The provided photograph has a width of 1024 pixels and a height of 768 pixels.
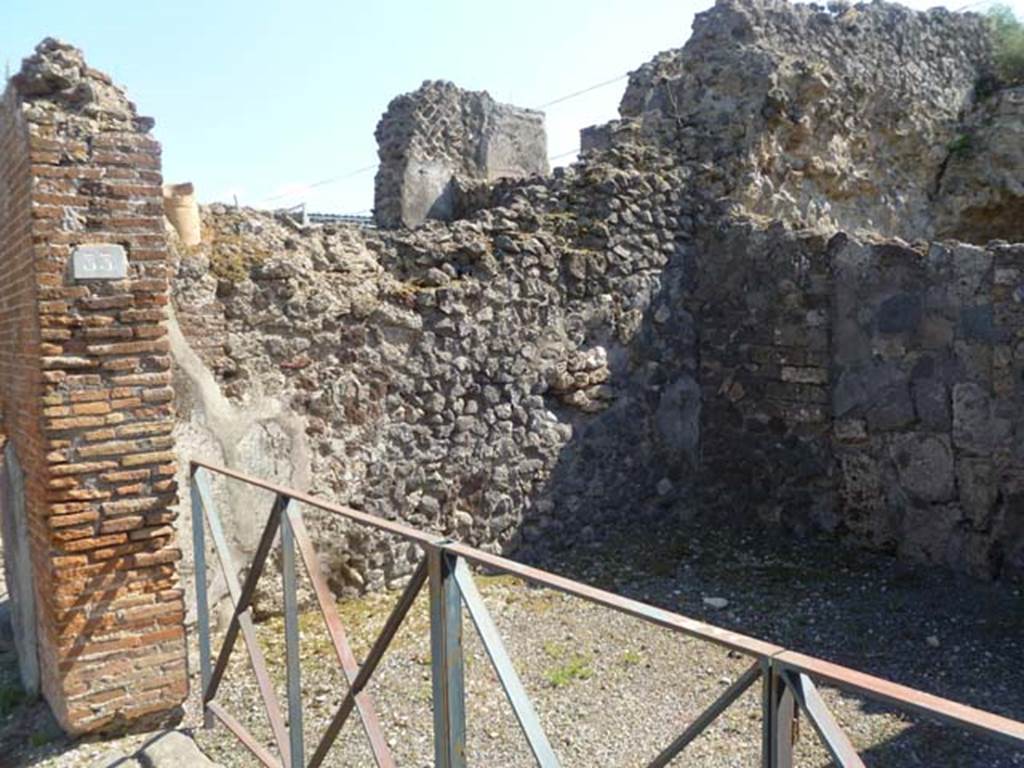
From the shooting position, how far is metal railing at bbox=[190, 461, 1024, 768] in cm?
138

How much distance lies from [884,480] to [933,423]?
19.3 inches

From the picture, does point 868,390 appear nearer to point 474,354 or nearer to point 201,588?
point 474,354

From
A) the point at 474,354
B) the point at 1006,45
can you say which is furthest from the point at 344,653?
the point at 1006,45

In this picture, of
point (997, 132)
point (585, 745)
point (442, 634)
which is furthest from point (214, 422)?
point (997, 132)

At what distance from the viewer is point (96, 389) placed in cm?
356

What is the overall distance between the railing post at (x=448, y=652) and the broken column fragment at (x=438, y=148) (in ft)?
20.5

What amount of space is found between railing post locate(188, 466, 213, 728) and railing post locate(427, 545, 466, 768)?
1.87 m

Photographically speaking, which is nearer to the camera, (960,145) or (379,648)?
(379,648)

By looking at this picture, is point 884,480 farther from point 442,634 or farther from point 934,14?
point 934,14

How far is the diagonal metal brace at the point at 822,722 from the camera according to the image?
1344mm

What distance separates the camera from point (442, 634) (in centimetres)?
226

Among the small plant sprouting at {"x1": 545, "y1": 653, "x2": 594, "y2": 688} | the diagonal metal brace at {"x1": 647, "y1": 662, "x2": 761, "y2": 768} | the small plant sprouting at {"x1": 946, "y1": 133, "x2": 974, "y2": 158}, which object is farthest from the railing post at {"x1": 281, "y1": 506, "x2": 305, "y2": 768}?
the small plant sprouting at {"x1": 946, "y1": 133, "x2": 974, "y2": 158}

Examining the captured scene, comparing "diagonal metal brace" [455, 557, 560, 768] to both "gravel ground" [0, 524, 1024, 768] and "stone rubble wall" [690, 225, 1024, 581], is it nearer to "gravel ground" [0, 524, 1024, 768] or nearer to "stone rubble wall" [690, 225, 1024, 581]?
"gravel ground" [0, 524, 1024, 768]

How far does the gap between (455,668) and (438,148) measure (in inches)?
281
